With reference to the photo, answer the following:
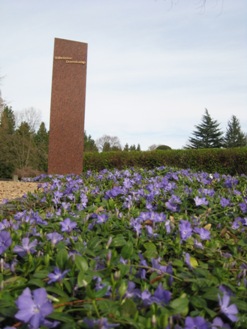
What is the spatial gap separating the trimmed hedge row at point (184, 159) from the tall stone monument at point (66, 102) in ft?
6.19

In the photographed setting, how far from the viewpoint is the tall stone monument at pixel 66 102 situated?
38.7 ft

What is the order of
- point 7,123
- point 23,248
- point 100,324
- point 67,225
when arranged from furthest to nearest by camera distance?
point 7,123, point 67,225, point 23,248, point 100,324

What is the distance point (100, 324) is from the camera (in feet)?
2.76

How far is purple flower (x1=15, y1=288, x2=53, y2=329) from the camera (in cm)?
86

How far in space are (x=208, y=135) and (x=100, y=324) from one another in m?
44.0

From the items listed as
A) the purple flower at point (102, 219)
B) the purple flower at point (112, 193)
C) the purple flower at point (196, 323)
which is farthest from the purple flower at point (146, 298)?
the purple flower at point (112, 193)

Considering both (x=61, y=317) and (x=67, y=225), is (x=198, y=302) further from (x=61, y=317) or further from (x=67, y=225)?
(x=67, y=225)

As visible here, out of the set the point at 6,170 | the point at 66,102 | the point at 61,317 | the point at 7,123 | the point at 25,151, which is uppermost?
the point at 7,123

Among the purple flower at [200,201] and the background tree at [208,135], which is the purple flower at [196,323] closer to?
the purple flower at [200,201]

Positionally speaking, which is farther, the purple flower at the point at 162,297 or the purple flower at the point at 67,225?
Result: the purple flower at the point at 67,225

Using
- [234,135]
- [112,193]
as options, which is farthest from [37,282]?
[234,135]

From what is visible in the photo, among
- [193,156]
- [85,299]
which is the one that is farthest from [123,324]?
[193,156]

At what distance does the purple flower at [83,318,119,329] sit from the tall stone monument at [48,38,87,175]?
11048 millimetres

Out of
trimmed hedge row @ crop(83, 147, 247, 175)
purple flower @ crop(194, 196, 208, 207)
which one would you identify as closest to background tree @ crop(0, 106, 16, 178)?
trimmed hedge row @ crop(83, 147, 247, 175)
